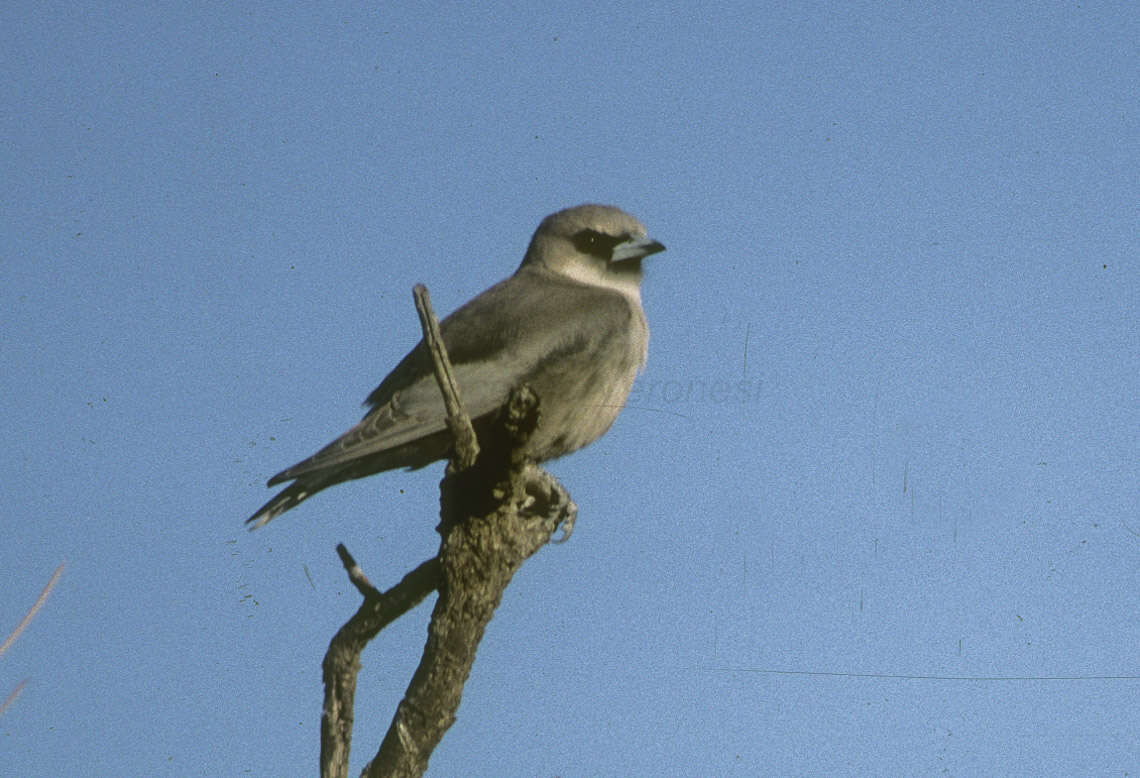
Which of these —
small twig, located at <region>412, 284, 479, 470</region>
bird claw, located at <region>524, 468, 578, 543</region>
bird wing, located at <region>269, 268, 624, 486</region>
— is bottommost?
bird claw, located at <region>524, 468, 578, 543</region>

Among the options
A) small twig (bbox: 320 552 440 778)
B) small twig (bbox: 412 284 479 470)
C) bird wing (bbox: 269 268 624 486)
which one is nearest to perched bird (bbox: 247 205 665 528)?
bird wing (bbox: 269 268 624 486)

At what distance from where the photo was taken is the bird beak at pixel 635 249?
6.40 meters

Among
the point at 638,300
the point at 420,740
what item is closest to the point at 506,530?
the point at 420,740

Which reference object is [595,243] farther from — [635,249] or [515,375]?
[515,375]

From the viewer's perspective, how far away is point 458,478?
→ 403 cm

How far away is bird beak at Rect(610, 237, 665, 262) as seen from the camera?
6398 millimetres

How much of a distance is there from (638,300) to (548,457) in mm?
1096

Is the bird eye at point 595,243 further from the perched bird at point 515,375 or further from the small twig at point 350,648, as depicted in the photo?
the small twig at point 350,648

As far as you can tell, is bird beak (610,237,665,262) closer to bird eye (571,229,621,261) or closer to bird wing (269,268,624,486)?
bird eye (571,229,621,261)

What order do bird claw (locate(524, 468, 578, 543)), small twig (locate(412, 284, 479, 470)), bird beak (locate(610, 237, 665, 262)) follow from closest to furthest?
small twig (locate(412, 284, 479, 470))
bird claw (locate(524, 468, 578, 543))
bird beak (locate(610, 237, 665, 262))

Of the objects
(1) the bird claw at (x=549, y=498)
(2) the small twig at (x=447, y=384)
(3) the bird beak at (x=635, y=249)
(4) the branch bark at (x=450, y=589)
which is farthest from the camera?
(3) the bird beak at (x=635, y=249)

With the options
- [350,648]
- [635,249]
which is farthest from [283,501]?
[635,249]

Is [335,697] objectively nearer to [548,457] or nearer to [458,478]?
[458,478]

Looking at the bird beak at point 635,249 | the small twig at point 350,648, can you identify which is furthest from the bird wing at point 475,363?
the small twig at point 350,648
